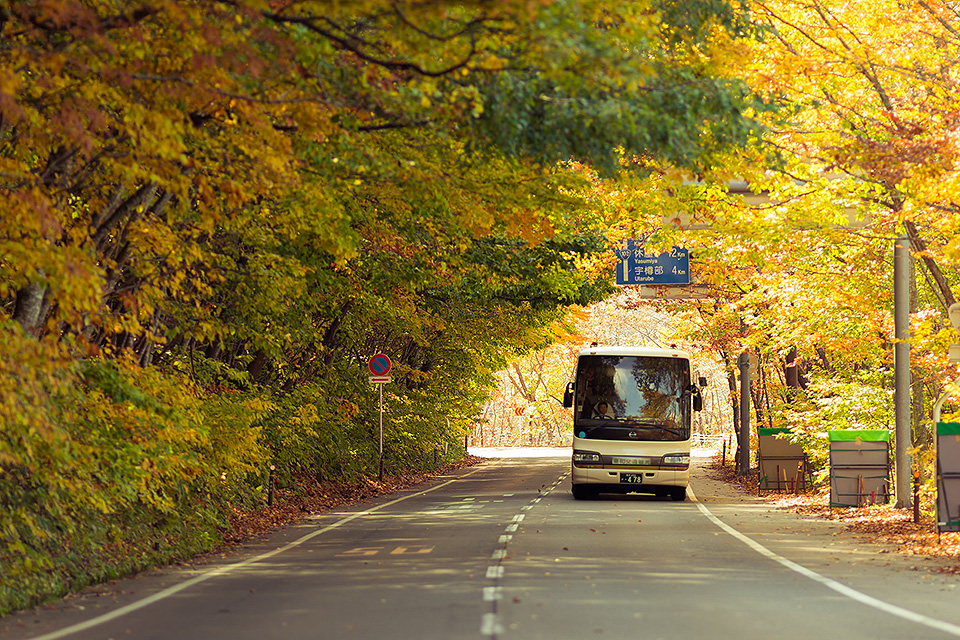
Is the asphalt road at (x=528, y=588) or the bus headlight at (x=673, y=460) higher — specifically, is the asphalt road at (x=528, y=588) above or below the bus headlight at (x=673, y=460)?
below

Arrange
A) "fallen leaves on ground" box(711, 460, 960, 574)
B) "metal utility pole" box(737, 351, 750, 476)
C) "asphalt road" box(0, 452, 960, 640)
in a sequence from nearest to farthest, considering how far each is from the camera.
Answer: "asphalt road" box(0, 452, 960, 640)
"fallen leaves on ground" box(711, 460, 960, 574)
"metal utility pole" box(737, 351, 750, 476)

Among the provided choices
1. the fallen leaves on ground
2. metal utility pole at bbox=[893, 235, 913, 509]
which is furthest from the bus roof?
metal utility pole at bbox=[893, 235, 913, 509]

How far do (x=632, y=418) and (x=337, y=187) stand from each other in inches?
570

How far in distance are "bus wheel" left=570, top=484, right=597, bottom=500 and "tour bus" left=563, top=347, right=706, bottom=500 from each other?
5cm

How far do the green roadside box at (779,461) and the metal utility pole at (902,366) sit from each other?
9.52 metres

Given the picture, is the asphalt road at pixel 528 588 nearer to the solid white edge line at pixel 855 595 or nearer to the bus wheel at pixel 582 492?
the solid white edge line at pixel 855 595

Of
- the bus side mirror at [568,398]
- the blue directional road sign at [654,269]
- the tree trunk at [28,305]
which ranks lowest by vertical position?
the bus side mirror at [568,398]

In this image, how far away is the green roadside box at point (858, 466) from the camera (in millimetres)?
23812

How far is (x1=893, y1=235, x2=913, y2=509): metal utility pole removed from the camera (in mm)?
21031

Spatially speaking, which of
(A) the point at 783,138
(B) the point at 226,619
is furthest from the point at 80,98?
(A) the point at 783,138

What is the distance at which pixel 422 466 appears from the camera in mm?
42625

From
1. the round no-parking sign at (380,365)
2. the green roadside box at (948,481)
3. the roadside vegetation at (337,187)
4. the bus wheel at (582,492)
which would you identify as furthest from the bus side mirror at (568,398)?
the green roadside box at (948,481)

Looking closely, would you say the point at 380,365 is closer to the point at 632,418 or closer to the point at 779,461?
→ the point at 632,418

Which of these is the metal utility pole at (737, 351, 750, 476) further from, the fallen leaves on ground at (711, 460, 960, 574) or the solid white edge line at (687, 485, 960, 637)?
the solid white edge line at (687, 485, 960, 637)
